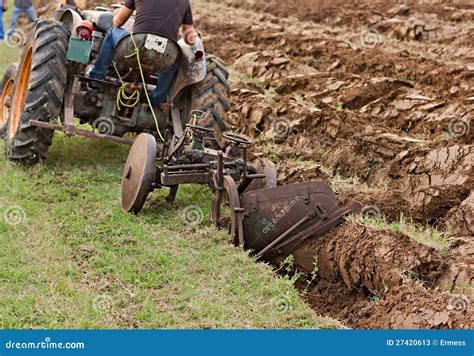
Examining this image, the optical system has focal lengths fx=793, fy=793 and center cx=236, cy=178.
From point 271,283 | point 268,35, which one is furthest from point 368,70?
point 271,283

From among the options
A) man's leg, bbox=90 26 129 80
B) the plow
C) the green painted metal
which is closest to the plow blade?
the plow

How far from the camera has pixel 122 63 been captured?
698cm

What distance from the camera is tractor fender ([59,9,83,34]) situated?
7055 millimetres

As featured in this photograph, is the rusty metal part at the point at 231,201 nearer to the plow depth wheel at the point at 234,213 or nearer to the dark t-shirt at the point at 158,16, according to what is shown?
the plow depth wheel at the point at 234,213

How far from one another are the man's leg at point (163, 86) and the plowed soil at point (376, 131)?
47.0 inches

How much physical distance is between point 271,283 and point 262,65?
7084mm
